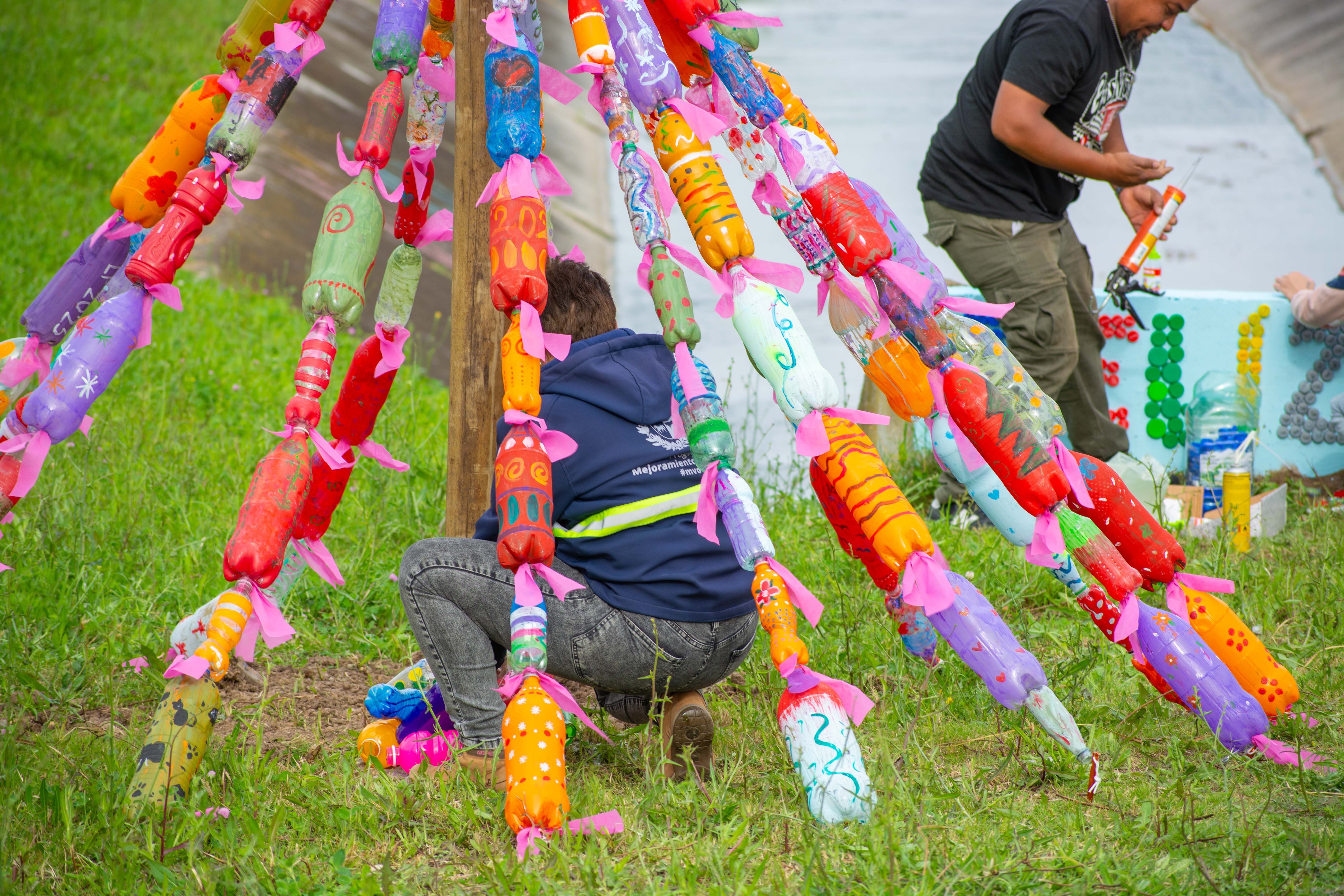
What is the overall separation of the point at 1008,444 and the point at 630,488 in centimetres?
76

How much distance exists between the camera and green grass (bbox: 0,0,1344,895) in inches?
72.6

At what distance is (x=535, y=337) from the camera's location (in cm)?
180


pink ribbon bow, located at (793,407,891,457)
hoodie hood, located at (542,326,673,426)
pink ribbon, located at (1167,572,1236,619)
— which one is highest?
pink ribbon bow, located at (793,407,891,457)

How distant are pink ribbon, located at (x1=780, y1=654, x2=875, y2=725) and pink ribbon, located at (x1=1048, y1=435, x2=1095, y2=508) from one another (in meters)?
0.53

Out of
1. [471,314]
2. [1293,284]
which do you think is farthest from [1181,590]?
[1293,284]

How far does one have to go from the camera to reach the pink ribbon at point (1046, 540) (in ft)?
6.09

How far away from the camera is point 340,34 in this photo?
11.0 meters

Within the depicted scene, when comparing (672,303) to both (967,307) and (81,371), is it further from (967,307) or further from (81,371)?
(81,371)

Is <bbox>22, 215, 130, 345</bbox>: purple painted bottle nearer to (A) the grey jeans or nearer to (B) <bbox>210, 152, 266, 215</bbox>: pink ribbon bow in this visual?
(B) <bbox>210, 152, 266, 215</bbox>: pink ribbon bow

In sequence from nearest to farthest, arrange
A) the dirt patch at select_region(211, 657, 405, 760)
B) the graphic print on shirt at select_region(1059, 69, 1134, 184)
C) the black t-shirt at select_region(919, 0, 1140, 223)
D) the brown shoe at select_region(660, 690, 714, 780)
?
the brown shoe at select_region(660, 690, 714, 780), the dirt patch at select_region(211, 657, 405, 760), the black t-shirt at select_region(919, 0, 1140, 223), the graphic print on shirt at select_region(1059, 69, 1134, 184)

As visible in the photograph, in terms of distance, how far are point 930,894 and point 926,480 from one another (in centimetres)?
278

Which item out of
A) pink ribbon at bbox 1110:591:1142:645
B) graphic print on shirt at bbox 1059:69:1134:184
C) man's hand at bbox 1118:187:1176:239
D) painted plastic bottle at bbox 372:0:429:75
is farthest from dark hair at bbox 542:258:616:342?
man's hand at bbox 1118:187:1176:239

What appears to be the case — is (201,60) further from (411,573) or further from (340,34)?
(411,573)

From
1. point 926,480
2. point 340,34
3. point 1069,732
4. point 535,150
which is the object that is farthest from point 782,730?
point 340,34
